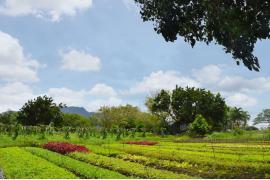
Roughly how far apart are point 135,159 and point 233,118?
474 feet

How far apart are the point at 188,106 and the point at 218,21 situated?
85.8 metres

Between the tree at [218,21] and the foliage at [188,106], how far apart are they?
81.5 m

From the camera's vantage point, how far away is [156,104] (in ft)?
356

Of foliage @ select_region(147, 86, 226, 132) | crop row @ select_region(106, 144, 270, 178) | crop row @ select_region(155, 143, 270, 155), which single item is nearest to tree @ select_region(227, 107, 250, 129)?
foliage @ select_region(147, 86, 226, 132)

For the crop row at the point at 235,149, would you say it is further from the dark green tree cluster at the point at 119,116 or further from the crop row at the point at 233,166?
the dark green tree cluster at the point at 119,116

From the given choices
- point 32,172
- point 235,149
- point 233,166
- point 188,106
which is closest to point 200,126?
point 188,106

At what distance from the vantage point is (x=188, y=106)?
10525 centimetres

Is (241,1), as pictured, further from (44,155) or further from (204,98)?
(204,98)

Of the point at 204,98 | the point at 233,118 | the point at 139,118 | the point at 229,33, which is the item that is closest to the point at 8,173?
the point at 229,33

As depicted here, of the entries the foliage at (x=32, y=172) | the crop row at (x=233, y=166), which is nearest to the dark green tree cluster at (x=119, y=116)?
the crop row at (x=233, y=166)

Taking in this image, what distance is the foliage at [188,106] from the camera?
104 meters

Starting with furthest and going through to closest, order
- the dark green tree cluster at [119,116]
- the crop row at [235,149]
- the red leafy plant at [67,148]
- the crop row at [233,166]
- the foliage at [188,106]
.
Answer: the dark green tree cluster at [119,116], the foliage at [188,106], the red leafy plant at [67,148], the crop row at [235,149], the crop row at [233,166]

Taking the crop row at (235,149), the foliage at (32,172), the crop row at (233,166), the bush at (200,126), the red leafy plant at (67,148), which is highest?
the bush at (200,126)

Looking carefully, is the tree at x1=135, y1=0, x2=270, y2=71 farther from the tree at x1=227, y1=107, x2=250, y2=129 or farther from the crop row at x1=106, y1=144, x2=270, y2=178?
the tree at x1=227, y1=107, x2=250, y2=129
